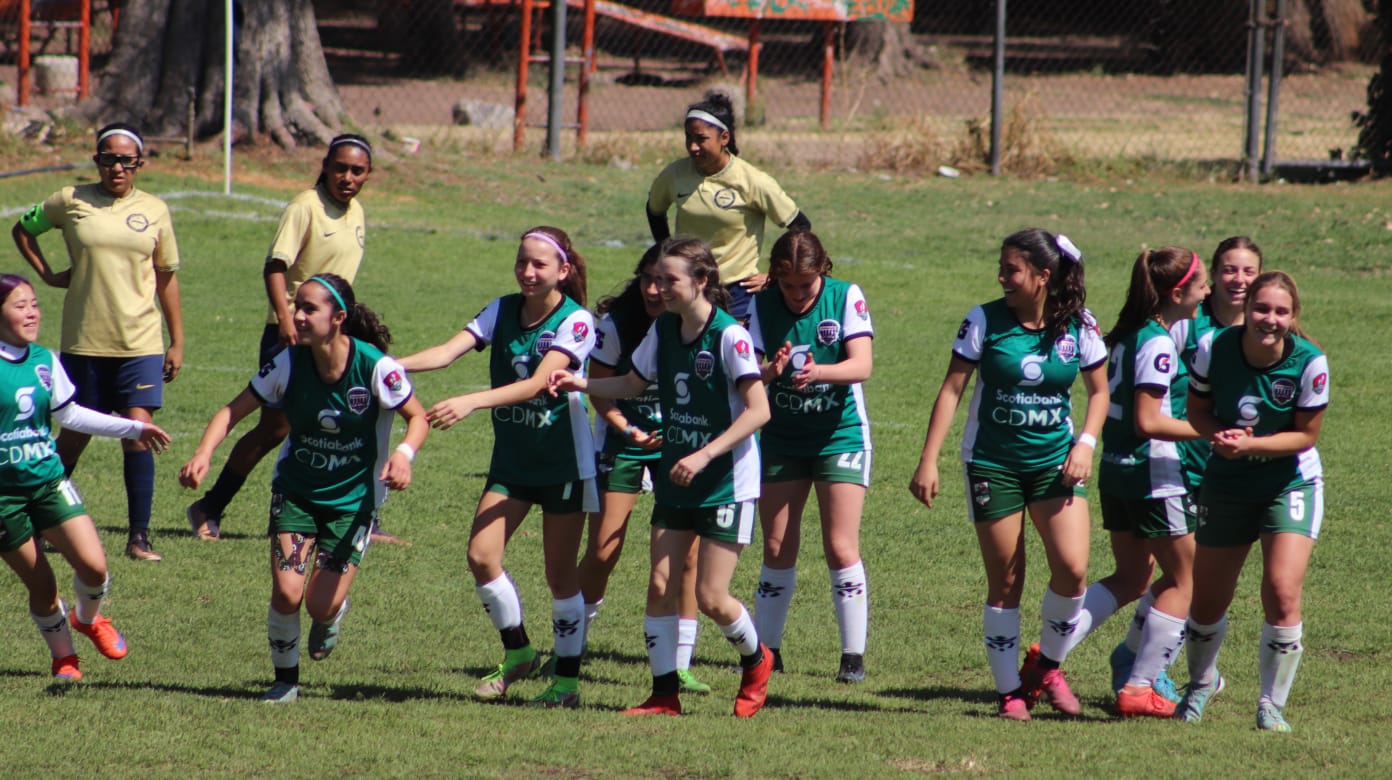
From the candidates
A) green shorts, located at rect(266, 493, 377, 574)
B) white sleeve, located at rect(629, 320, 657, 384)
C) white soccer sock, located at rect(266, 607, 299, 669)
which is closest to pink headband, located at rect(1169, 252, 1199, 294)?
white sleeve, located at rect(629, 320, 657, 384)

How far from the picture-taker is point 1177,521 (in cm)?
580

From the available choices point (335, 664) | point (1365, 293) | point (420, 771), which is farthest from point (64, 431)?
point (1365, 293)

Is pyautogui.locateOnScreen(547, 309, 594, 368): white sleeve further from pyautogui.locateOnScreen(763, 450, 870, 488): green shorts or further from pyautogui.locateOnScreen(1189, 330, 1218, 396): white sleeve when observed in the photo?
pyautogui.locateOnScreen(1189, 330, 1218, 396): white sleeve

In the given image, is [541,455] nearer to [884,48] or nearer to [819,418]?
[819,418]

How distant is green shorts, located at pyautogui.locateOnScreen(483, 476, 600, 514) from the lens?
5852 millimetres

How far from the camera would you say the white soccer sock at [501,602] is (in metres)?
5.89

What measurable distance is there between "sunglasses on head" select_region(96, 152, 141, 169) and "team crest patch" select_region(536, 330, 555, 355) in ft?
9.16

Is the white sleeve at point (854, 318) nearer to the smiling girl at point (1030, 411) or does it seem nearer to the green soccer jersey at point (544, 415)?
the smiling girl at point (1030, 411)

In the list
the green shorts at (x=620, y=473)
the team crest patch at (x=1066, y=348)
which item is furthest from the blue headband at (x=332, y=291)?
the team crest patch at (x=1066, y=348)

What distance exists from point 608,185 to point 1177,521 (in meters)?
15.0

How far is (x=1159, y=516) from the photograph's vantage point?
5.80m

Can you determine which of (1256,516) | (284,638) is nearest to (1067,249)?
(1256,516)

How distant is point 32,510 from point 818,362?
9.60 ft

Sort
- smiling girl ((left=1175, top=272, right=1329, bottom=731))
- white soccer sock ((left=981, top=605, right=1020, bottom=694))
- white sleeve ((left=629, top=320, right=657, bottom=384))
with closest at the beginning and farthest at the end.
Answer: smiling girl ((left=1175, top=272, right=1329, bottom=731))
white sleeve ((left=629, top=320, right=657, bottom=384))
white soccer sock ((left=981, top=605, right=1020, bottom=694))
